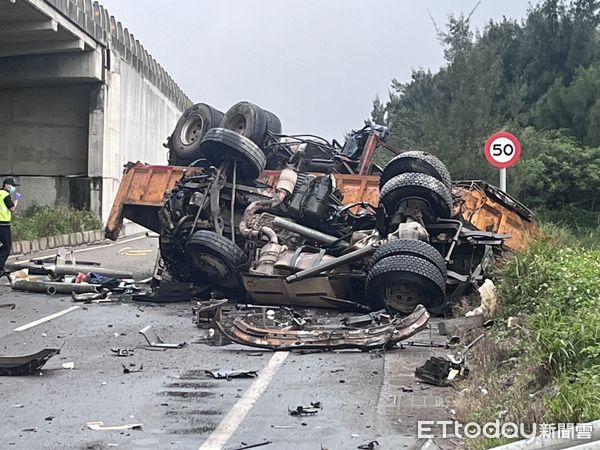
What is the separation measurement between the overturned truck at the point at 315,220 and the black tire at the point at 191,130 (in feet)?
0.43

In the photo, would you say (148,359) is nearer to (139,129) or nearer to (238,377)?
(238,377)

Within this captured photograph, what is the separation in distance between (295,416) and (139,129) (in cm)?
3125

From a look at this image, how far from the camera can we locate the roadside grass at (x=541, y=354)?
510 cm

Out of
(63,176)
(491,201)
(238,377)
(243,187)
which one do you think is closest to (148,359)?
(238,377)

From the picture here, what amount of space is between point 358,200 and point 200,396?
690 cm

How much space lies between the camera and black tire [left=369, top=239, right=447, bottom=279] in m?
9.93

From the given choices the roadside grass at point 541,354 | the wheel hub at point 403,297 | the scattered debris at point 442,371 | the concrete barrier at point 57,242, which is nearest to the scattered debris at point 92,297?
the wheel hub at point 403,297

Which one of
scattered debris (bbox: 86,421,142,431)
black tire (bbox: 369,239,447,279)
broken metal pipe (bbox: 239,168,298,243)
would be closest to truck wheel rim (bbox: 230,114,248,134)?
broken metal pipe (bbox: 239,168,298,243)

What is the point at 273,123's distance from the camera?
14984mm

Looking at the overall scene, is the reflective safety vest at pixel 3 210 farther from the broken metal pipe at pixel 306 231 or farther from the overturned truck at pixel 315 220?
the broken metal pipe at pixel 306 231

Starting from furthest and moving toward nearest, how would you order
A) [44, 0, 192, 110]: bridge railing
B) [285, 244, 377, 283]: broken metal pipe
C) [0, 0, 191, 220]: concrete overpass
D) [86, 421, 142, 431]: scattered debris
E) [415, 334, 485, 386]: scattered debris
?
[0, 0, 191, 220]: concrete overpass, [44, 0, 192, 110]: bridge railing, [285, 244, 377, 283]: broken metal pipe, [415, 334, 485, 386]: scattered debris, [86, 421, 142, 431]: scattered debris

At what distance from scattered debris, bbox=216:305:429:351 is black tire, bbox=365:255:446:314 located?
1.14m

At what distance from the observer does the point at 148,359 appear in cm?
805

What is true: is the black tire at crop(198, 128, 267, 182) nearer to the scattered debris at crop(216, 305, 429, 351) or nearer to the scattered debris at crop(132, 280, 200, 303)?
the scattered debris at crop(132, 280, 200, 303)
